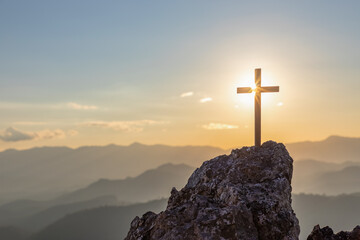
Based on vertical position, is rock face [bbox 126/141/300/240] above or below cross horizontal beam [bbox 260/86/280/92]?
below

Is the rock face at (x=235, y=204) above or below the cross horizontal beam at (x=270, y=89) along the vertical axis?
below

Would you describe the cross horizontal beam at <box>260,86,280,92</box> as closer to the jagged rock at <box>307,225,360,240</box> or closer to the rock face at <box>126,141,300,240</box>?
the rock face at <box>126,141,300,240</box>

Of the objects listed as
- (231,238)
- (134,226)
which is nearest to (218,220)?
(231,238)

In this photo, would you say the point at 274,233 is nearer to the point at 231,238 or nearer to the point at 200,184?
the point at 231,238

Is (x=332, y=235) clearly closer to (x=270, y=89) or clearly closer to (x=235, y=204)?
(x=235, y=204)

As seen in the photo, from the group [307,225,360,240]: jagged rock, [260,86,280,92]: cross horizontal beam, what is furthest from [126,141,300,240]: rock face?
[260,86,280,92]: cross horizontal beam

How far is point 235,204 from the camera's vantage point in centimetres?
1271

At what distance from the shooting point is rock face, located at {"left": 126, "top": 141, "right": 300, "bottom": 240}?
37.7ft

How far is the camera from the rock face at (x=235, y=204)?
1149 centimetres

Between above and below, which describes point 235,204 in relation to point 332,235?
above

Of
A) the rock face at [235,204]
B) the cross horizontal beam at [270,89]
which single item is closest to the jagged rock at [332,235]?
the rock face at [235,204]

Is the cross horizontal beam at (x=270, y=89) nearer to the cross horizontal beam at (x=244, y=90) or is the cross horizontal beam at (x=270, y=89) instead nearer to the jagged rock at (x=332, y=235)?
the cross horizontal beam at (x=244, y=90)

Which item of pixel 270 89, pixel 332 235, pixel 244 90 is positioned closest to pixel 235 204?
pixel 332 235

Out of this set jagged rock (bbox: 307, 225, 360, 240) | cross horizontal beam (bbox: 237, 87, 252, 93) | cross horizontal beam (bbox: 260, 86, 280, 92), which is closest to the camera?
jagged rock (bbox: 307, 225, 360, 240)
